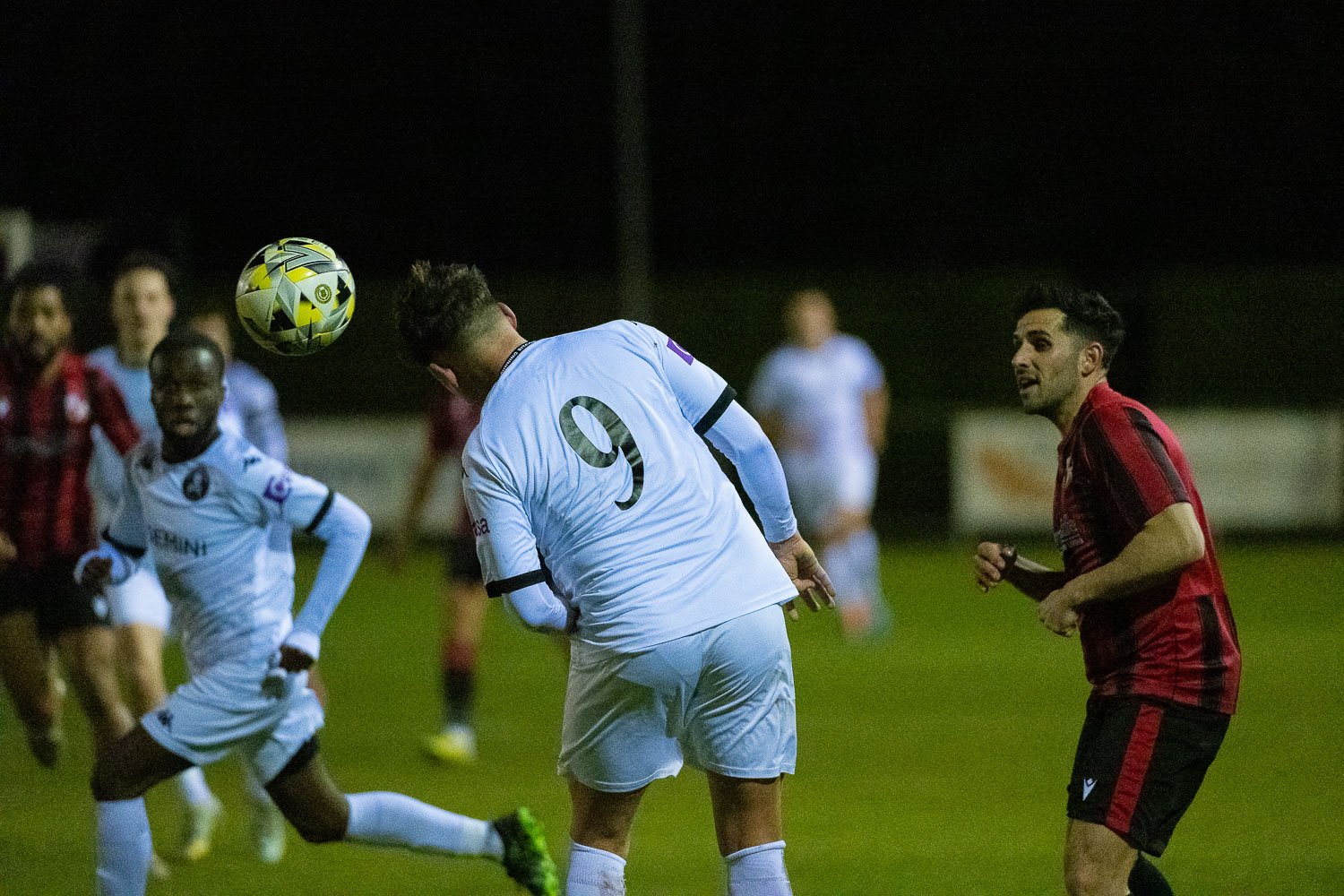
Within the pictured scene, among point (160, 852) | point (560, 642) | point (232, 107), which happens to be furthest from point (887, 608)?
point (232, 107)

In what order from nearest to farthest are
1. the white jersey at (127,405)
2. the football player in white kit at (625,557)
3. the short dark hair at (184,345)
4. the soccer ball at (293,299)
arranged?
1. the football player in white kit at (625,557)
2. the soccer ball at (293,299)
3. the short dark hair at (184,345)
4. the white jersey at (127,405)

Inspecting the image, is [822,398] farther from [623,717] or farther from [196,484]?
[623,717]

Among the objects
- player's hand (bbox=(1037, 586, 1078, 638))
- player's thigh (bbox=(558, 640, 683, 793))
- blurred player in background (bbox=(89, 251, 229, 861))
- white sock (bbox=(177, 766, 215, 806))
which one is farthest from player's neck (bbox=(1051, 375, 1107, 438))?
white sock (bbox=(177, 766, 215, 806))

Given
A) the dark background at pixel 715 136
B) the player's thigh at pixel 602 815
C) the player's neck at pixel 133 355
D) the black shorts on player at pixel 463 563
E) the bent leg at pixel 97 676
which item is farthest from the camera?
the dark background at pixel 715 136

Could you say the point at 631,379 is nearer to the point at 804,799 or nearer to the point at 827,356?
the point at 804,799

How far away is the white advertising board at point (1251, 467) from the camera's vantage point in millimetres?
19031

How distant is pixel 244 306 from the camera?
5277 millimetres

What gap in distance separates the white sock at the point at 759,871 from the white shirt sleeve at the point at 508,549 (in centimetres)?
75

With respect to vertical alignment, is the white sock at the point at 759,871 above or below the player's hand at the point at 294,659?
below

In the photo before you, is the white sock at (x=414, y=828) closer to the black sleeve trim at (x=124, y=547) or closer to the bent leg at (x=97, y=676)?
the black sleeve trim at (x=124, y=547)

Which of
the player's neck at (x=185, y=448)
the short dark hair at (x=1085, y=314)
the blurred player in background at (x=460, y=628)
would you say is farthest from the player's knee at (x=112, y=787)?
the blurred player in background at (x=460, y=628)

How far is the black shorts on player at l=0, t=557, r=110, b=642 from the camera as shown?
6715 millimetres

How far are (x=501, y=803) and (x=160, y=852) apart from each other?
1.46 meters

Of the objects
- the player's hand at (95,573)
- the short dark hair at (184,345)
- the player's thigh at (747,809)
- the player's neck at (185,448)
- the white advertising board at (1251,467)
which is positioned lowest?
the white advertising board at (1251,467)
